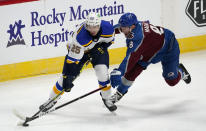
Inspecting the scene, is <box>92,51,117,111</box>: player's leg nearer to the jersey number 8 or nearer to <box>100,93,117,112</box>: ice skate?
<box>100,93,117,112</box>: ice skate

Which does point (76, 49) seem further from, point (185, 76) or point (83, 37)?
point (185, 76)

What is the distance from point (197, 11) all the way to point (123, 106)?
8.31 feet

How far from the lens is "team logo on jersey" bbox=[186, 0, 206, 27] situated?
606cm

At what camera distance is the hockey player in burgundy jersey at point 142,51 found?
3.72m

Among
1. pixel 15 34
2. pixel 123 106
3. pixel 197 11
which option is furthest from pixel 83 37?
pixel 197 11

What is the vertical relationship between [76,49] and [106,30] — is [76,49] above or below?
below

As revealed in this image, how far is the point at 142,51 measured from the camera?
380 centimetres

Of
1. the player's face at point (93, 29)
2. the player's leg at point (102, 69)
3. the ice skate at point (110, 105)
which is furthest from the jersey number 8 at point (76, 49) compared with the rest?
the ice skate at point (110, 105)

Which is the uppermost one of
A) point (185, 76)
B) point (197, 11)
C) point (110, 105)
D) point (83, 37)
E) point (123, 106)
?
point (83, 37)

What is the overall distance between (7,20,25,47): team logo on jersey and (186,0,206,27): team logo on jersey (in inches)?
102

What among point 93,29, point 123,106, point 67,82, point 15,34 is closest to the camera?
point 93,29

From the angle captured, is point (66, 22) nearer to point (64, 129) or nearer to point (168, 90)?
point (168, 90)

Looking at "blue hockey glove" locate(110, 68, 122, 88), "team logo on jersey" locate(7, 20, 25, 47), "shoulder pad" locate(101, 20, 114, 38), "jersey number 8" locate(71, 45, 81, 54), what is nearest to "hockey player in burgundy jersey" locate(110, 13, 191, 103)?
"blue hockey glove" locate(110, 68, 122, 88)

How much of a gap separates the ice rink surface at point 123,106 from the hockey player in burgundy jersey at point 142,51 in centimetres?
27
